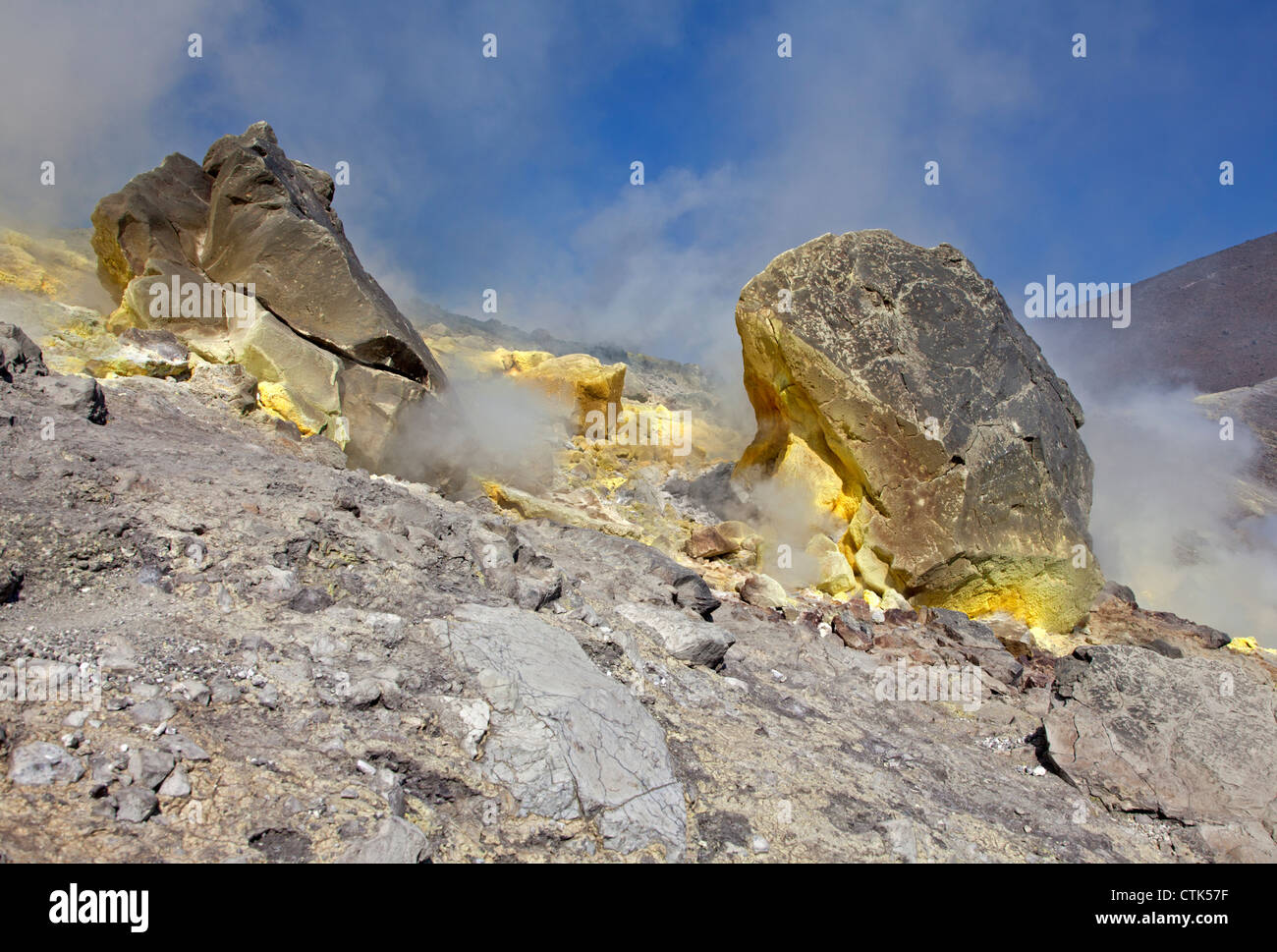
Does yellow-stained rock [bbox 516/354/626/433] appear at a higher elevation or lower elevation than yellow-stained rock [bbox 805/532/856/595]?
higher

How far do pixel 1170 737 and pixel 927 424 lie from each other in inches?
174

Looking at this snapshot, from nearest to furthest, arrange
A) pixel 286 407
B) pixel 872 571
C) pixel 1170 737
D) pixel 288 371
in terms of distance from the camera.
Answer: pixel 1170 737 → pixel 286 407 → pixel 288 371 → pixel 872 571

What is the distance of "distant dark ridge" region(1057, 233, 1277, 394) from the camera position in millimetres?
29391

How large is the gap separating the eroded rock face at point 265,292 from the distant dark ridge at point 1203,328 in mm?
29871

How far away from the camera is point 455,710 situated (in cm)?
281

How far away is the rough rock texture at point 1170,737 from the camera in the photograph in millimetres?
3730

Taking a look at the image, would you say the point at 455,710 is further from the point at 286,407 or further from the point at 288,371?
the point at 288,371

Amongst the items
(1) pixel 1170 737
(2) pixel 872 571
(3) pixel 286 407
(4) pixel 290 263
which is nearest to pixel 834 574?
(2) pixel 872 571

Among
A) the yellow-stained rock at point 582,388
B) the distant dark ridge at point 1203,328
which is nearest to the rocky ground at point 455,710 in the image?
the yellow-stained rock at point 582,388

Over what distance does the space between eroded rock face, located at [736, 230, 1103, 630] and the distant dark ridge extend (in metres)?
25.0

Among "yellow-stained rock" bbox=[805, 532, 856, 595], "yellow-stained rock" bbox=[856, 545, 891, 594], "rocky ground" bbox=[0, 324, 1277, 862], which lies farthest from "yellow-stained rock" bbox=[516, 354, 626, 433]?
"rocky ground" bbox=[0, 324, 1277, 862]

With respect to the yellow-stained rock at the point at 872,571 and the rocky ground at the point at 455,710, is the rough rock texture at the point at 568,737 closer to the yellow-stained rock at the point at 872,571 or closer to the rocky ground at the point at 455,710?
the rocky ground at the point at 455,710

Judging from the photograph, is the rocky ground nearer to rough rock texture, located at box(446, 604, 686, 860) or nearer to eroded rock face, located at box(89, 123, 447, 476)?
rough rock texture, located at box(446, 604, 686, 860)
